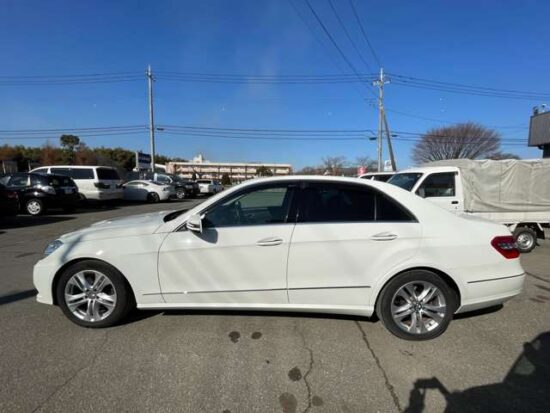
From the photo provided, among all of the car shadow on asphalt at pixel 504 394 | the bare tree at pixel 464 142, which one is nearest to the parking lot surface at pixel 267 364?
the car shadow on asphalt at pixel 504 394

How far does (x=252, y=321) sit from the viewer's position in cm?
370

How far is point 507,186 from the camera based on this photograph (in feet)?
24.5

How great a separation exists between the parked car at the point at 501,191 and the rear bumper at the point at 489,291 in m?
4.22

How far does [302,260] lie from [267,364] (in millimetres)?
960

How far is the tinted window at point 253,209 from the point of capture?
340 cm

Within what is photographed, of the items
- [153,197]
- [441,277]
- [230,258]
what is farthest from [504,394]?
[153,197]

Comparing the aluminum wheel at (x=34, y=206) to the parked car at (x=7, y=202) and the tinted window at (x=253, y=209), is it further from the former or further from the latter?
the tinted window at (x=253, y=209)

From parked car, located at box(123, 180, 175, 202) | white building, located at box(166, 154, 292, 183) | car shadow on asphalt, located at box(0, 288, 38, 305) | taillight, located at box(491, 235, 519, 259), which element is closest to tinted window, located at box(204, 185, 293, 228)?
taillight, located at box(491, 235, 519, 259)

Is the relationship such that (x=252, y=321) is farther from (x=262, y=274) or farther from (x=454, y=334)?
(x=454, y=334)

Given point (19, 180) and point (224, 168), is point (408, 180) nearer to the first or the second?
point (19, 180)

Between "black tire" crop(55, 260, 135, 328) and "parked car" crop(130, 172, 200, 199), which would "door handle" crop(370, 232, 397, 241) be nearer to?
"black tire" crop(55, 260, 135, 328)

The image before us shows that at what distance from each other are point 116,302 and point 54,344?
624 mm

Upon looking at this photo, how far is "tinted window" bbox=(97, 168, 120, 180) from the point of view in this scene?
690 inches

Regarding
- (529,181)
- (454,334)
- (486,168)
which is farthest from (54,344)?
(529,181)
